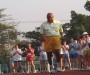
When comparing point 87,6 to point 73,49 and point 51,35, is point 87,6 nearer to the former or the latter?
point 73,49

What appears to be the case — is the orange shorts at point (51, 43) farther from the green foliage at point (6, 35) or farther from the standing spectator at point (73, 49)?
the green foliage at point (6, 35)

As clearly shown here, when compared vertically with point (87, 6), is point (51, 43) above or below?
below

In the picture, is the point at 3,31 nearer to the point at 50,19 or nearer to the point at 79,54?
the point at 79,54

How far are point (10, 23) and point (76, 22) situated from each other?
342 inches

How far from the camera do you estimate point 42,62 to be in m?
18.5

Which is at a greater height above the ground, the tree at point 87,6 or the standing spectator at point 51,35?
the tree at point 87,6

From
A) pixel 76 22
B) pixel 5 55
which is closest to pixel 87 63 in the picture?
pixel 5 55

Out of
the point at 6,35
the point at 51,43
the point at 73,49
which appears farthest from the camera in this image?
the point at 6,35

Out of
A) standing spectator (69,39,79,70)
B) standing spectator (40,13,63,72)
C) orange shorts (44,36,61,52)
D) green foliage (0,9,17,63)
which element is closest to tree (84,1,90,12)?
green foliage (0,9,17,63)

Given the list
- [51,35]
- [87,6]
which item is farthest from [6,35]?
[51,35]

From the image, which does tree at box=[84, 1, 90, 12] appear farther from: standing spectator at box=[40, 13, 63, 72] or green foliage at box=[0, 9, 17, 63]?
standing spectator at box=[40, 13, 63, 72]

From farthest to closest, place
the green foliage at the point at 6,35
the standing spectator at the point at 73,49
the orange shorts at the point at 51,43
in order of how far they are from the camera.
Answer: the green foliage at the point at 6,35 < the standing spectator at the point at 73,49 < the orange shorts at the point at 51,43

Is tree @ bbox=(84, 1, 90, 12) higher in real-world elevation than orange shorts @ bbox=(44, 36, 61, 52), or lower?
higher

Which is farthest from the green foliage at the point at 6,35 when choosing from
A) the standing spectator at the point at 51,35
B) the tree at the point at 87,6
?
the standing spectator at the point at 51,35
